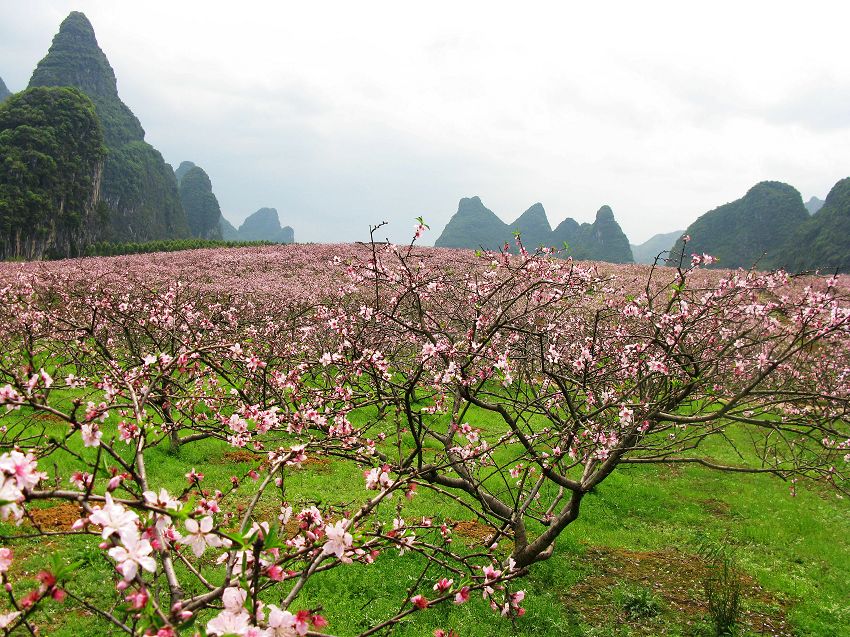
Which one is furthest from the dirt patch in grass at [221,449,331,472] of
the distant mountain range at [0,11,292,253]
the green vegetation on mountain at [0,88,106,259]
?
the distant mountain range at [0,11,292,253]

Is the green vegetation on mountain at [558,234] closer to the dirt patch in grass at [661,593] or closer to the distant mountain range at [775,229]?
the distant mountain range at [775,229]

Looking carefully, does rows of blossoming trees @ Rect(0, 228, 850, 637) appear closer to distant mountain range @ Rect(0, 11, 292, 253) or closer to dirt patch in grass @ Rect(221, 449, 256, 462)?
dirt patch in grass @ Rect(221, 449, 256, 462)

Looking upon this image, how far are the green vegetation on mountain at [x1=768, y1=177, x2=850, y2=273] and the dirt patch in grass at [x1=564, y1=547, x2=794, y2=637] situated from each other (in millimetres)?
69514

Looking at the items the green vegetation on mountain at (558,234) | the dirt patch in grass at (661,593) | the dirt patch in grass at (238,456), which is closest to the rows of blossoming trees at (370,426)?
the dirt patch in grass at (238,456)

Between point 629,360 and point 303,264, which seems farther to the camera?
point 303,264

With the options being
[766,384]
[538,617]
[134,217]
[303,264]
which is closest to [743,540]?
[538,617]

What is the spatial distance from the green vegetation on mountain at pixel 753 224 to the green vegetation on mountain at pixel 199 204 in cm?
12701

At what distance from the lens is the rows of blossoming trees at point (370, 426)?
6.57ft

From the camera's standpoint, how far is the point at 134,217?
9812cm

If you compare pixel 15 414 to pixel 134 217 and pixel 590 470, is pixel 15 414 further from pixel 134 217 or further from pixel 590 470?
pixel 134 217

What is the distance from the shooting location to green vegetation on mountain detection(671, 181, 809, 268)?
93.2m

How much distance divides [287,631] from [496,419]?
15.5 meters

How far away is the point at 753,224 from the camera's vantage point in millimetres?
98062

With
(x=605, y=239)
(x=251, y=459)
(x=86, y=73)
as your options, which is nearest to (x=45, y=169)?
(x=251, y=459)
